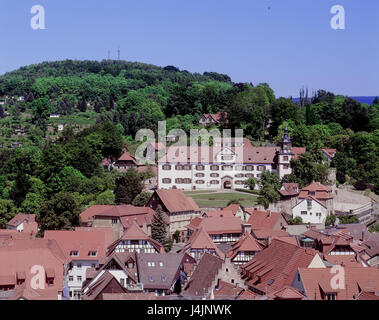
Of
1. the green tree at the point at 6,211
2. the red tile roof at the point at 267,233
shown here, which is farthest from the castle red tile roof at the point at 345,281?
the green tree at the point at 6,211

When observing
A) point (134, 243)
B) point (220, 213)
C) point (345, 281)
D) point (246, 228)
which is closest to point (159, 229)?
point (134, 243)

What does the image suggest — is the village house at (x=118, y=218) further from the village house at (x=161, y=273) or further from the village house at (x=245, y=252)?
the village house at (x=245, y=252)

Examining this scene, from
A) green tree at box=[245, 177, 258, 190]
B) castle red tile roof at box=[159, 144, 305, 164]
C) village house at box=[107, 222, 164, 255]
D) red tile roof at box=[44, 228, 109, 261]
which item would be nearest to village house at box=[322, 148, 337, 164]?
castle red tile roof at box=[159, 144, 305, 164]

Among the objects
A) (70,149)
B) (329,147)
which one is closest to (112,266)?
(70,149)

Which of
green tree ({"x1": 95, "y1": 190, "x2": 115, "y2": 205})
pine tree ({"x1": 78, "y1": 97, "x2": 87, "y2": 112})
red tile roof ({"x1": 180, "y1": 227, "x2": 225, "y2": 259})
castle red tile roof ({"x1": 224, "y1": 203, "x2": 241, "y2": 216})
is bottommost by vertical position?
red tile roof ({"x1": 180, "y1": 227, "x2": 225, "y2": 259})

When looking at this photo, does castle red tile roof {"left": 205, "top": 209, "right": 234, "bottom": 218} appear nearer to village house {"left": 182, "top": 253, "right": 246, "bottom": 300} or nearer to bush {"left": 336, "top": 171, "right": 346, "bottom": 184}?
village house {"left": 182, "top": 253, "right": 246, "bottom": 300}
